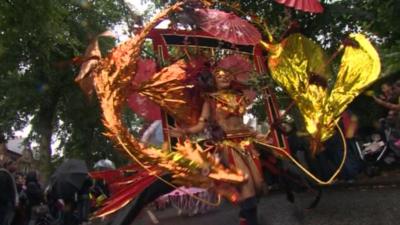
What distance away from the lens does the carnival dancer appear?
16.0 feet

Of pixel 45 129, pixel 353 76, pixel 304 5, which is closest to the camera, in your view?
pixel 304 5

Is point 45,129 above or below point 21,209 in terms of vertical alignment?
above

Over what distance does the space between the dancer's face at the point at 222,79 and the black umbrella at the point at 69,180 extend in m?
3.11

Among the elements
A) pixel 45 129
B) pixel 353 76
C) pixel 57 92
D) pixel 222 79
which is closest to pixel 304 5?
pixel 353 76

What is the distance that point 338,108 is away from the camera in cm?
555

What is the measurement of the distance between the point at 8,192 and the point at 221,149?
266 centimetres

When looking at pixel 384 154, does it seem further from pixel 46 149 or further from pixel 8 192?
pixel 46 149

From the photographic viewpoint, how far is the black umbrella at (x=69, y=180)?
7316mm

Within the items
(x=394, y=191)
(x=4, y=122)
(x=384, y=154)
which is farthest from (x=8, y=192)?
(x=4, y=122)

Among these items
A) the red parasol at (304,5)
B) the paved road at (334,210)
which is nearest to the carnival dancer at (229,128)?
the red parasol at (304,5)

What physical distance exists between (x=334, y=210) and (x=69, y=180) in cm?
374

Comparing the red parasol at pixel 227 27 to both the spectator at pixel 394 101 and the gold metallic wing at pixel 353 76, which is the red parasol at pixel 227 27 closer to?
the gold metallic wing at pixel 353 76

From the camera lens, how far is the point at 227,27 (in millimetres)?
5355

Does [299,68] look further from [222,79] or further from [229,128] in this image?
[229,128]
